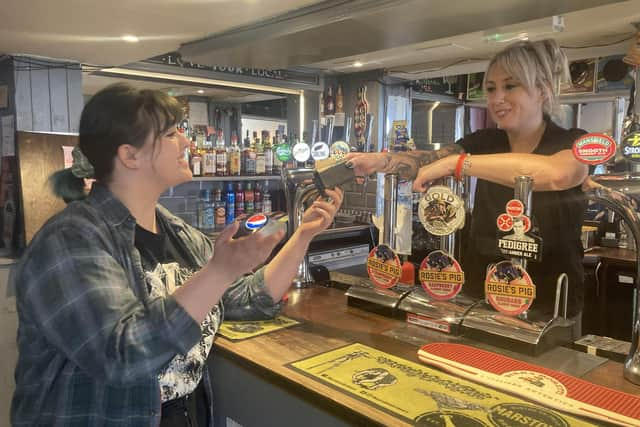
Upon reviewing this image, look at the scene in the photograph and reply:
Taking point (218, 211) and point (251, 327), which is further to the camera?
point (218, 211)

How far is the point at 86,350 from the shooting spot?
3.31 ft

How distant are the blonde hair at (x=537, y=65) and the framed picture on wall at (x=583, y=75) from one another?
230 centimetres

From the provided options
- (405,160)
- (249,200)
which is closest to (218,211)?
(249,200)

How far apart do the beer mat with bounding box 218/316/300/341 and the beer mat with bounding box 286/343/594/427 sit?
24 centimetres

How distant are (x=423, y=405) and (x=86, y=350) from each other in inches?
25.9

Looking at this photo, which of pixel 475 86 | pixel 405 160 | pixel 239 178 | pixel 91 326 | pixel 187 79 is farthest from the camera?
pixel 475 86

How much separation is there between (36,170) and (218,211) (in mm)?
1547

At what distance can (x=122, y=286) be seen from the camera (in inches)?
42.7

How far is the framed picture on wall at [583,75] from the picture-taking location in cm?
378

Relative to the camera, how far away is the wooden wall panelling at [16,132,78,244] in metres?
2.57

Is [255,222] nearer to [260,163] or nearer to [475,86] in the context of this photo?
[260,163]

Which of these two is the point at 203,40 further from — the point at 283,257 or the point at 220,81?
the point at 220,81

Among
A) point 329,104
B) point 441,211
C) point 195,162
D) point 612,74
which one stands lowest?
point 441,211

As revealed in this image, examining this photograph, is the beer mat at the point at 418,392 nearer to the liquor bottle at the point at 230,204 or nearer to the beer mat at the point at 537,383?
the beer mat at the point at 537,383
